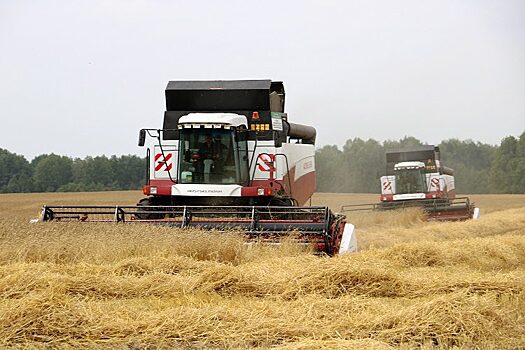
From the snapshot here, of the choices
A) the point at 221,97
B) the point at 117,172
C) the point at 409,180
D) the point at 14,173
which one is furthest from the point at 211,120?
the point at 14,173

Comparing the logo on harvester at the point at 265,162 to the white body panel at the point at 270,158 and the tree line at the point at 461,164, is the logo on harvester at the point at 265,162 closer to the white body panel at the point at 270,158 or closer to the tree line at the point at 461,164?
the white body panel at the point at 270,158

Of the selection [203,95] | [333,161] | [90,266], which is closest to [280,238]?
[90,266]

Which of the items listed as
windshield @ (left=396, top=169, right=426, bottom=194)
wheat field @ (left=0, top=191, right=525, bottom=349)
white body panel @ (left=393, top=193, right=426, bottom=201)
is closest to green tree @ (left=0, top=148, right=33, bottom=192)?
windshield @ (left=396, top=169, right=426, bottom=194)

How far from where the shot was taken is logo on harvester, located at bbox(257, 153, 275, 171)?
13203mm

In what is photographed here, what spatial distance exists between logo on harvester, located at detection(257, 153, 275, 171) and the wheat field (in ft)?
11.5

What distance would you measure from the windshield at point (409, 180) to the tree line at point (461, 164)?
15168 mm

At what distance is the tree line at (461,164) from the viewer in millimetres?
50031

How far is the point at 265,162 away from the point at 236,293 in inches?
254

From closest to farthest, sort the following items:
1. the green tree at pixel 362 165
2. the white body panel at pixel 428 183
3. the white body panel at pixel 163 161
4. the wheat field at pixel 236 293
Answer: the wheat field at pixel 236 293, the white body panel at pixel 163 161, the white body panel at pixel 428 183, the green tree at pixel 362 165

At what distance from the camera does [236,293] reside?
689 cm

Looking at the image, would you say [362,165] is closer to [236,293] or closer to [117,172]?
[117,172]

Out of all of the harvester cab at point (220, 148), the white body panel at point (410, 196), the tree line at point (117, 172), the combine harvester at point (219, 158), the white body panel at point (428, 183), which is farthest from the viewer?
the tree line at point (117, 172)

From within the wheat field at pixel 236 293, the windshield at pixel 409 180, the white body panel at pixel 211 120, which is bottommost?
the wheat field at pixel 236 293

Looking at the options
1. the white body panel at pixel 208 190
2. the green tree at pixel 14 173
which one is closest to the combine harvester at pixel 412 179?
the white body panel at pixel 208 190
